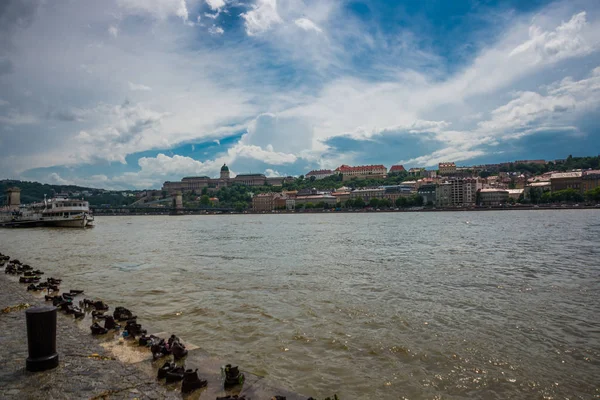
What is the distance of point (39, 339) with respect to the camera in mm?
6309

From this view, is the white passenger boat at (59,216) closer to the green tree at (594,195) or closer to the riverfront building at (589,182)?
the green tree at (594,195)

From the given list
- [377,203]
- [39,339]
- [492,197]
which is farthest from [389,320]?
[492,197]

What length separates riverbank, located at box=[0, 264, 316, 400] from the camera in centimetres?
571

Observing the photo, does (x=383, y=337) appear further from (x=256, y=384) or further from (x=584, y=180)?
(x=584, y=180)

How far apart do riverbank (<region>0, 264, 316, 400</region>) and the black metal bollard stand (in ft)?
0.45

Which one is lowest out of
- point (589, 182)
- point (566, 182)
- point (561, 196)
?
point (561, 196)

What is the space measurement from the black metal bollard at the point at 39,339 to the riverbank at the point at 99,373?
137mm

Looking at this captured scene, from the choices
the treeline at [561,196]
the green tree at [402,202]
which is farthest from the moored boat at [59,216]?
the treeline at [561,196]

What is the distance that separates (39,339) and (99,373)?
3.54ft

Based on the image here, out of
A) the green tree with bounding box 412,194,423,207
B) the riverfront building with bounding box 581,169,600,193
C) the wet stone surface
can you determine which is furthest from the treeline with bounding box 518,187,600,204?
the wet stone surface

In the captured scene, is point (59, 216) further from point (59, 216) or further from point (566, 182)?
point (566, 182)

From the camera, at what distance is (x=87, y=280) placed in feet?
60.4

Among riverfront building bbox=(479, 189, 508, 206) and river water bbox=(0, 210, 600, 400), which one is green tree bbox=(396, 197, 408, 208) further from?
river water bbox=(0, 210, 600, 400)

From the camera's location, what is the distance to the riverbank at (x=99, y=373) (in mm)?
5711
